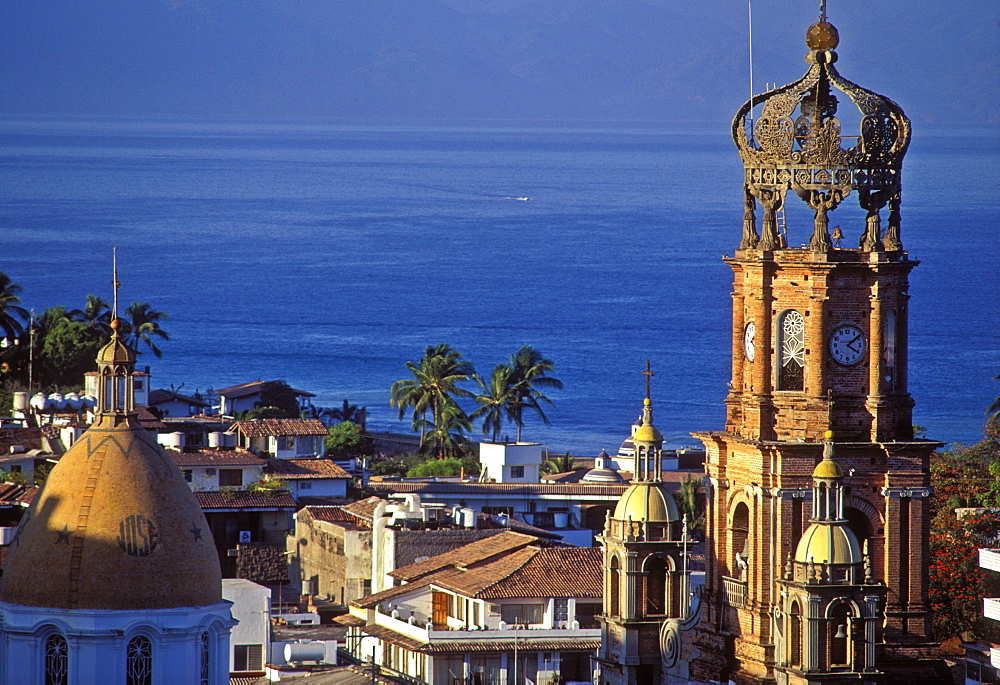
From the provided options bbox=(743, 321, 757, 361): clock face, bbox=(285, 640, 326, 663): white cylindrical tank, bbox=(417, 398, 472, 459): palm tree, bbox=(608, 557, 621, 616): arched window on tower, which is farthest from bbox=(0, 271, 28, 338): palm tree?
bbox=(743, 321, 757, 361): clock face

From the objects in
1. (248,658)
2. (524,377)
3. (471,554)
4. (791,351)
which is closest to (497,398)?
(524,377)

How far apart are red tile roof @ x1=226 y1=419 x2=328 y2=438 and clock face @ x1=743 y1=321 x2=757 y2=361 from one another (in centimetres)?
5828

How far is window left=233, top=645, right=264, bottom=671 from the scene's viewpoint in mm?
60188

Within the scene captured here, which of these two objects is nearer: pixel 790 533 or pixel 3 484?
pixel 790 533

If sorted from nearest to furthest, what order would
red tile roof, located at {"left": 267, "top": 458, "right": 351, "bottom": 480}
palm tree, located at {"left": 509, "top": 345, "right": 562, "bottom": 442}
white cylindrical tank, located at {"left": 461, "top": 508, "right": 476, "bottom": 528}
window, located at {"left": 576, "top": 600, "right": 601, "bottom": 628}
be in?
window, located at {"left": 576, "top": 600, "right": 601, "bottom": 628} < white cylindrical tank, located at {"left": 461, "top": 508, "right": 476, "bottom": 528} < red tile roof, located at {"left": 267, "top": 458, "right": 351, "bottom": 480} < palm tree, located at {"left": 509, "top": 345, "right": 562, "bottom": 442}

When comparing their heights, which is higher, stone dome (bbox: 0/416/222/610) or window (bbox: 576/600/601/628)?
stone dome (bbox: 0/416/222/610)

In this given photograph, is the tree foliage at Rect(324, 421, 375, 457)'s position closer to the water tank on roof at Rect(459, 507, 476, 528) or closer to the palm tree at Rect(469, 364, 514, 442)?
the palm tree at Rect(469, 364, 514, 442)

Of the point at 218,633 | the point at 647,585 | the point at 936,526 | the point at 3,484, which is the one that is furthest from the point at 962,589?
the point at 3,484

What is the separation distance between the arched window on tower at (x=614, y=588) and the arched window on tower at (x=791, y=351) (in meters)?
5.71

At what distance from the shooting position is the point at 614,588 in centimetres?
4800

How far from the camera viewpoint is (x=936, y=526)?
63469mm

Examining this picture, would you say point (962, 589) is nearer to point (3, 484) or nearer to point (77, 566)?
point (77, 566)

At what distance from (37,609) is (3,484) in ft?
142

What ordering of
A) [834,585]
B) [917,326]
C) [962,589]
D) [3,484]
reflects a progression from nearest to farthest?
[834,585] < [962,589] < [3,484] < [917,326]
